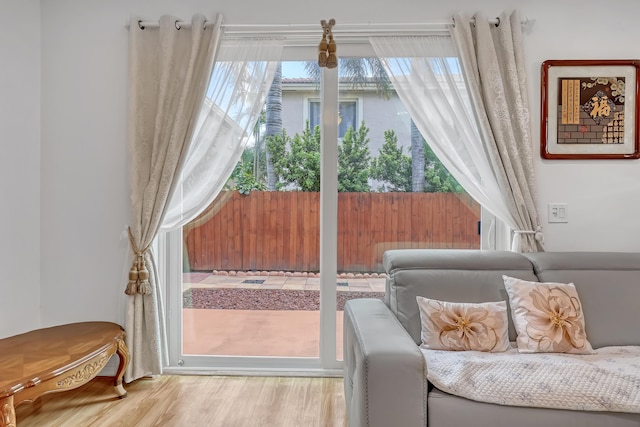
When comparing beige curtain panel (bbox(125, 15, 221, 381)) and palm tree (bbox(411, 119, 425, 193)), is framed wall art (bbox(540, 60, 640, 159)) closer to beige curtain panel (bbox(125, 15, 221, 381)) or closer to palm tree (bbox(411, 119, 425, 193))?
palm tree (bbox(411, 119, 425, 193))

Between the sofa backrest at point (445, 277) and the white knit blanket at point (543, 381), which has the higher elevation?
the sofa backrest at point (445, 277)

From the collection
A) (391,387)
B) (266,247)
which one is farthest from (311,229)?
(391,387)

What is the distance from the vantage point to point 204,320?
9.45 feet

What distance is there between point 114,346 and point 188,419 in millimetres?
604

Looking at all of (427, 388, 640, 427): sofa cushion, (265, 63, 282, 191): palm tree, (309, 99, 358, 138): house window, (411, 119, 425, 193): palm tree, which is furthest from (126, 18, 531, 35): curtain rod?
(427, 388, 640, 427): sofa cushion

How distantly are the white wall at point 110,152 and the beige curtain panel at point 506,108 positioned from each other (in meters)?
0.15

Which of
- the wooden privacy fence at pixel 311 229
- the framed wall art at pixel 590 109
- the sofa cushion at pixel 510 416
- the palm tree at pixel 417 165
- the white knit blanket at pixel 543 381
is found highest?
the framed wall art at pixel 590 109

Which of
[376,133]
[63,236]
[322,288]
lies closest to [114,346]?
[63,236]

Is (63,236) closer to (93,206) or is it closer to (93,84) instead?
(93,206)

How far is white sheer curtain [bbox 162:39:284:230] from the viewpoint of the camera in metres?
2.65

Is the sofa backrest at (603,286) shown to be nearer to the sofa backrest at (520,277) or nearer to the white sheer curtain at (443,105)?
the sofa backrest at (520,277)

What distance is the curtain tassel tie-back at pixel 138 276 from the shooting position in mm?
2568

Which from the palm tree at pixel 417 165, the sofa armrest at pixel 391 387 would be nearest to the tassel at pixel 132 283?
the sofa armrest at pixel 391 387

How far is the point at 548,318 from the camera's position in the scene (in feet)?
6.51
